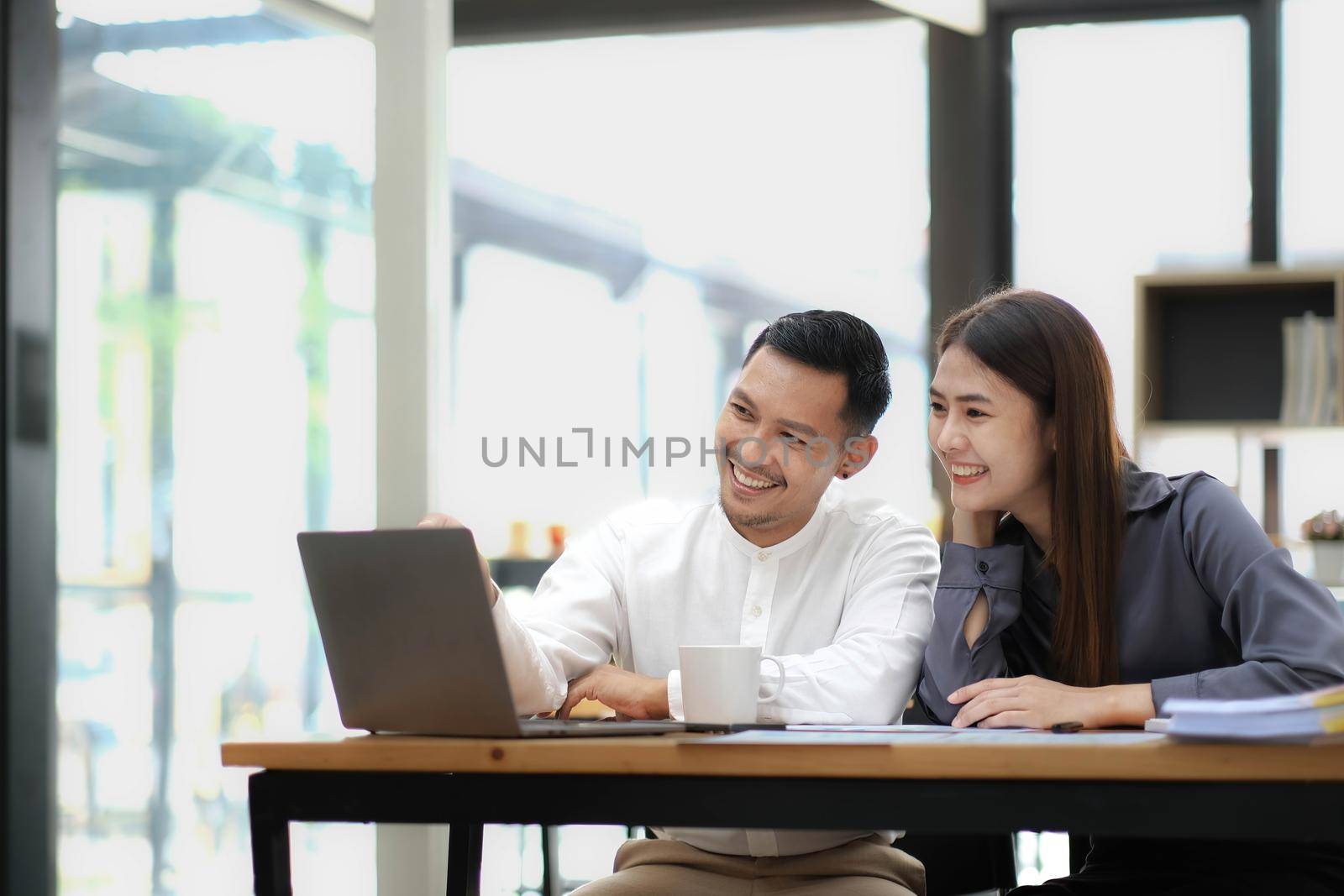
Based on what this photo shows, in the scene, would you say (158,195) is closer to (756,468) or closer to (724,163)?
(724,163)

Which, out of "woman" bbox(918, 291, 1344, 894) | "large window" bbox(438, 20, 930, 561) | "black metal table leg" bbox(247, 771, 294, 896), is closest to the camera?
"black metal table leg" bbox(247, 771, 294, 896)

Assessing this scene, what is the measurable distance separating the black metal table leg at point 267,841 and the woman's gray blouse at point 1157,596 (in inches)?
32.1

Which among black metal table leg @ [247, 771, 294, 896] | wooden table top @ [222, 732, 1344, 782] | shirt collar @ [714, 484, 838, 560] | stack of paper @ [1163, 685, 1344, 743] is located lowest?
black metal table leg @ [247, 771, 294, 896]

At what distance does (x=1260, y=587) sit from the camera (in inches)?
63.6

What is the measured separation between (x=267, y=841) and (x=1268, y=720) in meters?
0.89

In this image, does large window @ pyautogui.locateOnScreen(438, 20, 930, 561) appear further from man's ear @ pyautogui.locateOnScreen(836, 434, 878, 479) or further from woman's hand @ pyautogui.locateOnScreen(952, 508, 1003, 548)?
woman's hand @ pyautogui.locateOnScreen(952, 508, 1003, 548)

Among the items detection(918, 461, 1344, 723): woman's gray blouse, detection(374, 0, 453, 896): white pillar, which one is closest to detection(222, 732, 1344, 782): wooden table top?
detection(918, 461, 1344, 723): woman's gray blouse

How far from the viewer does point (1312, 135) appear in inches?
159

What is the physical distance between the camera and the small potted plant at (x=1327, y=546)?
3588mm

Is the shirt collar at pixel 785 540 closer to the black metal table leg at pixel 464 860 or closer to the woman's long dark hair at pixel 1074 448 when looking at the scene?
the woman's long dark hair at pixel 1074 448

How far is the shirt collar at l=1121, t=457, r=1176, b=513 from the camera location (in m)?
1.79

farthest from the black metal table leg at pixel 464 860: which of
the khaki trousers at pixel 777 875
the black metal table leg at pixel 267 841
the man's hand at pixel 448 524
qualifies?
the black metal table leg at pixel 267 841

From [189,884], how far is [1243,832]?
295cm

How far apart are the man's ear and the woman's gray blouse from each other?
0.30 m
